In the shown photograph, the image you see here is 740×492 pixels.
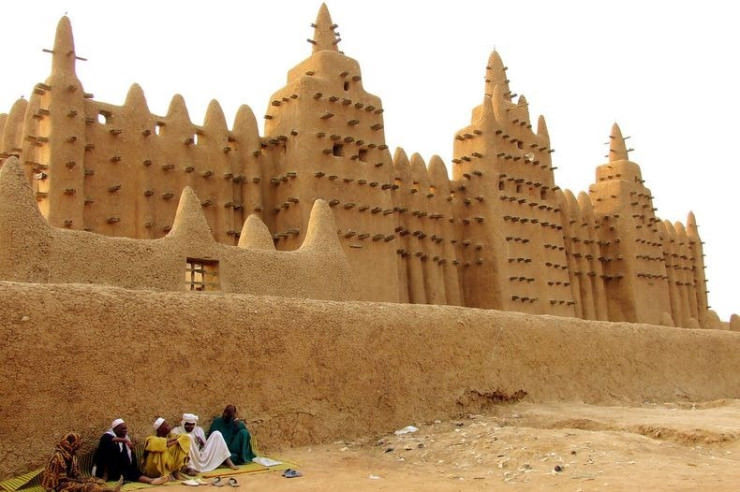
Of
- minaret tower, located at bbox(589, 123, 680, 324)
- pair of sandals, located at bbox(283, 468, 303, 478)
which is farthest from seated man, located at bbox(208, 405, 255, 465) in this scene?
minaret tower, located at bbox(589, 123, 680, 324)

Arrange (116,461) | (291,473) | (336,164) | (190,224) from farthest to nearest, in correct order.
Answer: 1. (336,164)
2. (190,224)
3. (291,473)
4. (116,461)

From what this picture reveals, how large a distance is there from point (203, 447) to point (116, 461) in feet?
3.49

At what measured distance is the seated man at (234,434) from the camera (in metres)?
8.75

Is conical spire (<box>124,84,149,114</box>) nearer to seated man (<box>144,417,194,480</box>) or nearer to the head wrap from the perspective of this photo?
seated man (<box>144,417,194,480</box>)

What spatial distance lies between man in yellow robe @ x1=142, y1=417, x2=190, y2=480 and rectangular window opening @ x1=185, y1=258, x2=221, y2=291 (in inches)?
167

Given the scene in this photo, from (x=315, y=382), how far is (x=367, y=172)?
1042cm

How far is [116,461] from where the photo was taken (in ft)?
25.4

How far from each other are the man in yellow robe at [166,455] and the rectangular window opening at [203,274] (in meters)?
4.25

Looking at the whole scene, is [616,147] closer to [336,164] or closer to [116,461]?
[336,164]

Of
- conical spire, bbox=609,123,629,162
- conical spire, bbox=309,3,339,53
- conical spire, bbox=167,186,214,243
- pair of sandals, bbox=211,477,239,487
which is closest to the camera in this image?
pair of sandals, bbox=211,477,239,487

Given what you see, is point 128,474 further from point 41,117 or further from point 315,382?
point 41,117

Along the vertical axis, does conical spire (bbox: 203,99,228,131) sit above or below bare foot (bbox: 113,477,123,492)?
above

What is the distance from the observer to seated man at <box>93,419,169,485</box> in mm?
7691

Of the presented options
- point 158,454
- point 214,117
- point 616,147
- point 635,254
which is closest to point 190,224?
point 158,454
